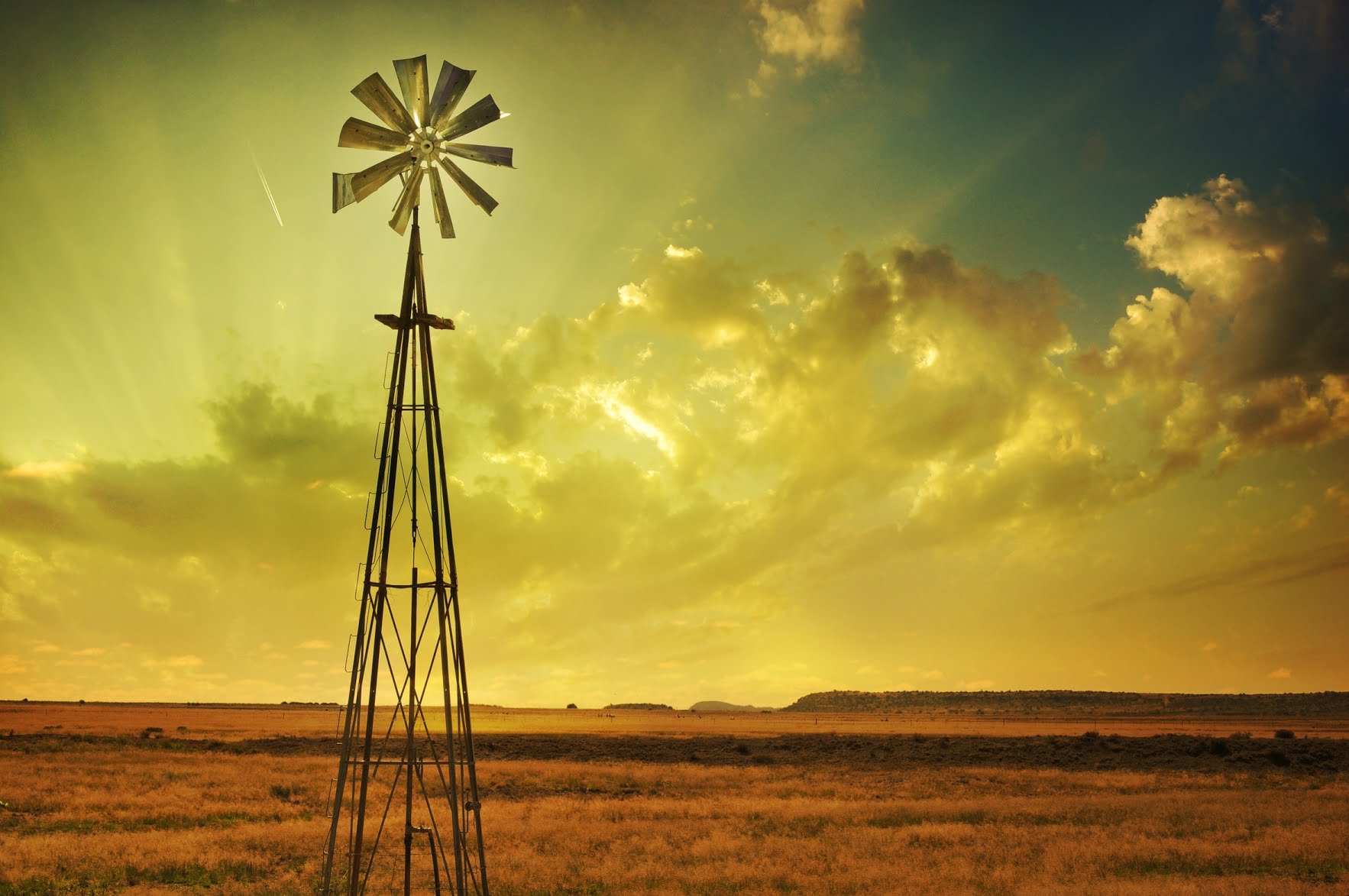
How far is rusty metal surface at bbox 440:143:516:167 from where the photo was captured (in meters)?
13.2

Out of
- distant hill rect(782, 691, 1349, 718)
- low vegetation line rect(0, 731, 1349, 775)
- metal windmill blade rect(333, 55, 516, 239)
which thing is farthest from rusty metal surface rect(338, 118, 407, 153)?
distant hill rect(782, 691, 1349, 718)

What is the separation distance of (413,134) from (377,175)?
2.78 ft

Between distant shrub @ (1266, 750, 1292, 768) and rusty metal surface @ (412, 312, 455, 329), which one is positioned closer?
rusty metal surface @ (412, 312, 455, 329)

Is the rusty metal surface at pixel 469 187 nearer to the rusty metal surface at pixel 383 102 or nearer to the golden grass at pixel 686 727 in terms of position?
the rusty metal surface at pixel 383 102

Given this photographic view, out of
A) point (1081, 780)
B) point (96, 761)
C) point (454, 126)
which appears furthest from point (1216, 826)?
point (96, 761)

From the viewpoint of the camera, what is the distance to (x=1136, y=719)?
107 metres

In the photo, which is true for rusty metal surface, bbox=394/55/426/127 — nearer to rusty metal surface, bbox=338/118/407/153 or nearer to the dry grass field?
rusty metal surface, bbox=338/118/407/153

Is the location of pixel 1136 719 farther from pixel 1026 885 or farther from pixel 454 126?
pixel 454 126

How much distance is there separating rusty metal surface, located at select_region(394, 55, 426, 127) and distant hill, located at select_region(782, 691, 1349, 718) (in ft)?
474

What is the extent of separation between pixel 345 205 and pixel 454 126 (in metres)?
2.07

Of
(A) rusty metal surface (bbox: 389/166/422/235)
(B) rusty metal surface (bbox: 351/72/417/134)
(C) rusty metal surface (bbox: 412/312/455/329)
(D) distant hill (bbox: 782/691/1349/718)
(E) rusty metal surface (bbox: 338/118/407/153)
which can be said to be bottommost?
(D) distant hill (bbox: 782/691/1349/718)

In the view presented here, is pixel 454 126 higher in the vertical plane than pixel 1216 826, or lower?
higher

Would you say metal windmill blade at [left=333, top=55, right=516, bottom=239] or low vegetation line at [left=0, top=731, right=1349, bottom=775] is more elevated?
metal windmill blade at [left=333, top=55, right=516, bottom=239]

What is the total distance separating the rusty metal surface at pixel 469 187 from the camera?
523 inches
